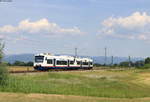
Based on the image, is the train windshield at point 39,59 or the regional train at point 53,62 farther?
the regional train at point 53,62

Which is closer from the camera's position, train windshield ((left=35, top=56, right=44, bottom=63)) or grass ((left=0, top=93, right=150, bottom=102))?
grass ((left=0, top=93, right=150, bottom=102))

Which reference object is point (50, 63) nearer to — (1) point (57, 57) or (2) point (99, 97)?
(1) point (57, 57)

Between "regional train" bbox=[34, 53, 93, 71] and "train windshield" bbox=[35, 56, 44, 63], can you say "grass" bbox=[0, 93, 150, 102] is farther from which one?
"regional train" bbox=[34, 53, 93, 71]

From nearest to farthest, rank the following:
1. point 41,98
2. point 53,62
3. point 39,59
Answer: point 41,98 < point 39,59 < point 53,62

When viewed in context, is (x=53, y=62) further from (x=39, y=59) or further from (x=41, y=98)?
(x=41, y=98)

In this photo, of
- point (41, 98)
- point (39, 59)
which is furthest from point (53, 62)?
point (41, 98)

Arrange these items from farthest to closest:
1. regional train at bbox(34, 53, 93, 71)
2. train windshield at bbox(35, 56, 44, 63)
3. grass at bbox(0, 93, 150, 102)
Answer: regional train at bbox(34, 53, 93, 71)
train windshield at bbox(35, 56, 44, 63)
grass at bbox(0, 93, 150, 102)

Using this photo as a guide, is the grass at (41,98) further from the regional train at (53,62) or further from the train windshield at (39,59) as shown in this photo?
the regional train at (53,62)

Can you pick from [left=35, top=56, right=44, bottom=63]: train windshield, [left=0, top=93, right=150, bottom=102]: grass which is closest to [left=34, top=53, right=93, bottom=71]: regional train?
[left=35, top=56, right=44, bottom=63]: train windshield

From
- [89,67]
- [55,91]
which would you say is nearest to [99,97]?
[55,91]

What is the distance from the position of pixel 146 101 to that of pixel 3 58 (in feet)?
47.3

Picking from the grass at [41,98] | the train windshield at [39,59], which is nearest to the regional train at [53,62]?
the train windshield at [39,59]

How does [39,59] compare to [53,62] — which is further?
[53,62]

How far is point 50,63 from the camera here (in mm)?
76062
